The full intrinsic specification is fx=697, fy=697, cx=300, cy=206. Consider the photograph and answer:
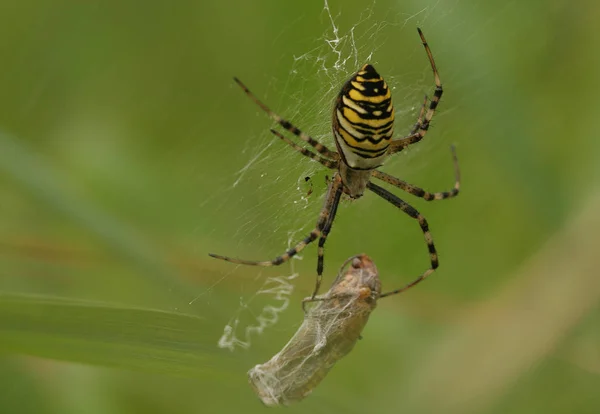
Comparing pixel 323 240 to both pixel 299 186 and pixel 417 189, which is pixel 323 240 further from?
pixel 417 189

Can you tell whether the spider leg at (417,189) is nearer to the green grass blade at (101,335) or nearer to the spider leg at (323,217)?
the spider leg at (323,217)

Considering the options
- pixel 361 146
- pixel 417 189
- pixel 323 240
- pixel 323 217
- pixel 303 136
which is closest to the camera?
pixel 361 146

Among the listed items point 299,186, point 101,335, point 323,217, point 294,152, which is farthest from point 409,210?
point 101,335

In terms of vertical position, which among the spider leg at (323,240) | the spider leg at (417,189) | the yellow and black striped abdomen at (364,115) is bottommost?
the spider leg at (323,240)

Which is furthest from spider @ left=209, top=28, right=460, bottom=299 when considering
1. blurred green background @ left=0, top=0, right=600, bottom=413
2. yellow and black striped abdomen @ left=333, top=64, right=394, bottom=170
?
blurred green background @ left=0, top=0, right=600, bottom=413

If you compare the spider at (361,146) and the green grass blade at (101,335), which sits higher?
the spider at (361,146)

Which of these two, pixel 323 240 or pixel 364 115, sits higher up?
pixel 364 115

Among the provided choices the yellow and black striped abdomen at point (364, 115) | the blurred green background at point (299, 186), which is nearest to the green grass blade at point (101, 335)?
the blurred green background at point (299, 186)
